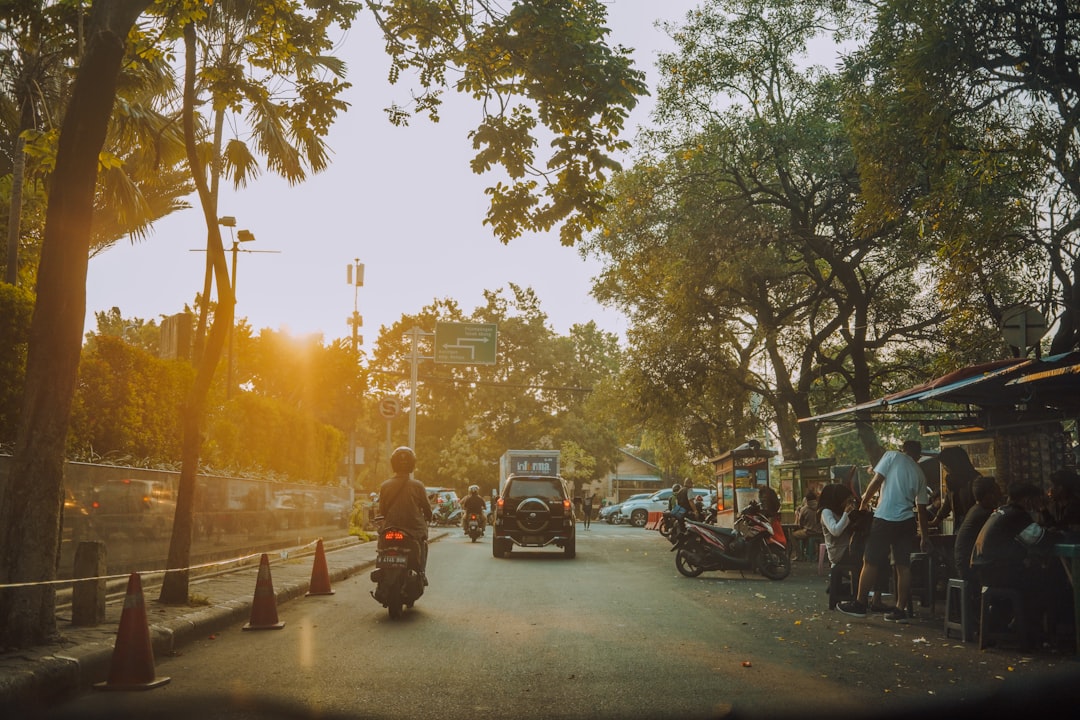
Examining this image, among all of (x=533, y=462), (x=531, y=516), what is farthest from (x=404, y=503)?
(x=533, y=462)

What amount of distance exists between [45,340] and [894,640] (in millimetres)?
7552

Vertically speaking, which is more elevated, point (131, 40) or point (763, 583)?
point (131, 40)

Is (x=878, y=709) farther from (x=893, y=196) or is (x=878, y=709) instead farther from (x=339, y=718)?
(x=893, y=196)

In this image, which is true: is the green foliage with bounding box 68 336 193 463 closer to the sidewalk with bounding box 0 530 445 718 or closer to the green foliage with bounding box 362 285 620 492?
the sidewalk with bounding box 0 530 445 718

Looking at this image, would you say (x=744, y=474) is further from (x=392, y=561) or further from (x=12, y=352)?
(x=12, y=352)

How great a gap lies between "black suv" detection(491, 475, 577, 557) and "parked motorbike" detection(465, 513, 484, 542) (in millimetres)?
8246

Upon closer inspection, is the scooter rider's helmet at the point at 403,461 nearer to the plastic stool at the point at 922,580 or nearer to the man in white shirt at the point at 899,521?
the man in white shirt at the point at 899,521

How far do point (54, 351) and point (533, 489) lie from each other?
15.4 metres

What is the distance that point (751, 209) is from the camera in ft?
70.0

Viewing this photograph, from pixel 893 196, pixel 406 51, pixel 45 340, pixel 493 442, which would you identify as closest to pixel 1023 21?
pixel 893 196

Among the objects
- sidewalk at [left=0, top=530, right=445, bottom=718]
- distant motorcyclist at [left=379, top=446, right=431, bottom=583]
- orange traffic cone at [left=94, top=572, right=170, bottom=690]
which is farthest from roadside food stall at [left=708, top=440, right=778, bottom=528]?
orange traffic cone at [left=94, top=572, right=170, bottom=690]

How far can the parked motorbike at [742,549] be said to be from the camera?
Answer: 1625 centimetres

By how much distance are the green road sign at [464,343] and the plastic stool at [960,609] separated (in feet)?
89.7

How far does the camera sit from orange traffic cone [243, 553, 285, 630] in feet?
32.1
